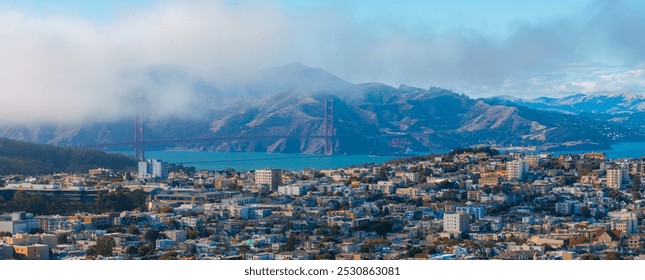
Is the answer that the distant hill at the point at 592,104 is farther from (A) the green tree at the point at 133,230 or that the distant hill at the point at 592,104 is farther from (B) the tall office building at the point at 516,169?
(A) the green tree at the point at 133,230

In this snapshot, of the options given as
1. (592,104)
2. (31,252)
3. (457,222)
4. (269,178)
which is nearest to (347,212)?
(457,222)

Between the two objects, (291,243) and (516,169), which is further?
(516,169)

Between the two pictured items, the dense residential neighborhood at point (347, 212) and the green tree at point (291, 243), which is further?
the green tree at point (291, 243)

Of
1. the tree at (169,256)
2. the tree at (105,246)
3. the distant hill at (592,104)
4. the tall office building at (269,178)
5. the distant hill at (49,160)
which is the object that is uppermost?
the distant hill at (592,104)

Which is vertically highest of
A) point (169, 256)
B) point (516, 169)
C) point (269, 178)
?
point (516, 169)

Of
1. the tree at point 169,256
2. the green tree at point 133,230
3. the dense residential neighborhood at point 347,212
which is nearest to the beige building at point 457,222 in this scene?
the dense residential neighborhood at point 347,212

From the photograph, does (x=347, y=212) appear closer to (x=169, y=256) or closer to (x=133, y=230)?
(x=133, y=230)

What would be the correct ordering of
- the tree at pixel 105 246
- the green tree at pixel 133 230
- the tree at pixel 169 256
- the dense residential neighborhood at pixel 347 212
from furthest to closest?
the green tree at pixel 133 230
the dense residential neighborhood at pixel 347 212
the tree at pixel 105 246
the tree at pixel 169 256
